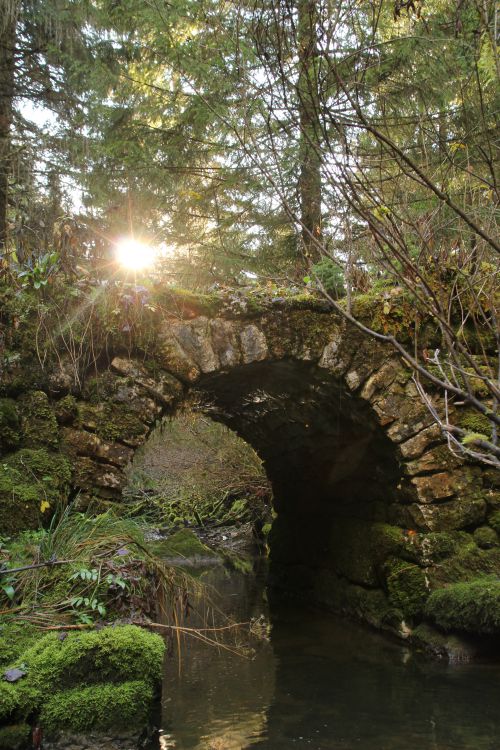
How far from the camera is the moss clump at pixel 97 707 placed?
310 centimetres

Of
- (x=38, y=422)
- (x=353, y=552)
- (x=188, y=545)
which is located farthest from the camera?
(x=188, y=545)

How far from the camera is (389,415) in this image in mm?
5688

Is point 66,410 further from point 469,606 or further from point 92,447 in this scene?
point 469,606

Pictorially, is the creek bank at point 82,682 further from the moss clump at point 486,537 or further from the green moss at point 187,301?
the moss clump at point 486,537

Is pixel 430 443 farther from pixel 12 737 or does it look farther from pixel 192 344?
pixel 12 737

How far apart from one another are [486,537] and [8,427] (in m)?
4.15

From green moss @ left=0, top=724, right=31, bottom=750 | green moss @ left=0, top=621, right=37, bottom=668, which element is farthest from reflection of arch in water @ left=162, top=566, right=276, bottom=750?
green moss @ left=0, top=621, right=37, bottom=668

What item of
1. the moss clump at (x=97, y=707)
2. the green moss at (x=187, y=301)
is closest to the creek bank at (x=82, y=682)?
the moss clump at (x=97, y=707)

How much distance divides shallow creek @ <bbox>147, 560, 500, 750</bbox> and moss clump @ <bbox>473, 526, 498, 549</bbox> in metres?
1.03

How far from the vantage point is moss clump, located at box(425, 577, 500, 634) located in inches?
188

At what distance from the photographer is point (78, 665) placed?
3229mm

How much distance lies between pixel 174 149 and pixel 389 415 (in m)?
4.75

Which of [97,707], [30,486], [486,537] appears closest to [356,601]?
[486,537]

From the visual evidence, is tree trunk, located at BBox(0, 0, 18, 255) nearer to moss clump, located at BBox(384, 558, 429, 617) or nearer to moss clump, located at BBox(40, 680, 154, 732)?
moss clump, located at BBox(384, 558, 429, 617)
